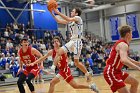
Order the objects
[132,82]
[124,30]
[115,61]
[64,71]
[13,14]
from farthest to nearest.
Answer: [13,14]
[64,71]
[132,82]
[115,61]
[124,30]

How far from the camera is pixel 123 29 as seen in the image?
4656 mm

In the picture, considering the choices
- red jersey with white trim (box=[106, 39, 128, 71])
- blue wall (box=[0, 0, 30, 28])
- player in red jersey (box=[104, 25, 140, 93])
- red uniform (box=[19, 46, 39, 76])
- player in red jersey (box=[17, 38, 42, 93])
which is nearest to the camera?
player in red jersey (box=[104, 25, 140, 93])

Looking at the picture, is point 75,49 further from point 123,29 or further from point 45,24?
point 45,24

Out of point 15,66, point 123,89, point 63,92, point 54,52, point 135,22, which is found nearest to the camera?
point 123,89

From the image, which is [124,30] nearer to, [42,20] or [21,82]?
[21,82]

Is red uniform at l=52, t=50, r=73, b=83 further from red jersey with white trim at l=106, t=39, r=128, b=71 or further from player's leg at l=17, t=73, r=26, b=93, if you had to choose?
red jersey with white trim at l=106, t=39, r=128, b=71

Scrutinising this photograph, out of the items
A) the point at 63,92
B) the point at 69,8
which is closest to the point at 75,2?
the point at 69,8

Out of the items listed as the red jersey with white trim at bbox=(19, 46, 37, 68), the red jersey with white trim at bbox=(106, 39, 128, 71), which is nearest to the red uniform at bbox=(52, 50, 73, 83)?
the red jersey with white trim at bbox=(19, 46, 37, 68)

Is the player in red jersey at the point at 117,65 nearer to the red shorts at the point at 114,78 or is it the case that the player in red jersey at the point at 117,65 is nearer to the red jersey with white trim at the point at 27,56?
the red shorts at the point at 114,78

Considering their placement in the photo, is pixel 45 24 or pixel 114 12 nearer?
pixel 45 24

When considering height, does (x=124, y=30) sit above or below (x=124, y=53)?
above

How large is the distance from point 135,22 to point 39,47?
13219 mm

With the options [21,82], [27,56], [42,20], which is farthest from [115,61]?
[42,20]

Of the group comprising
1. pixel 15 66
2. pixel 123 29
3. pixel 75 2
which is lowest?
pixel 15 66
